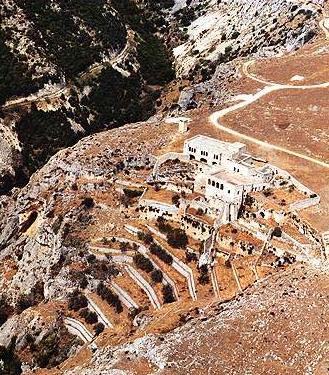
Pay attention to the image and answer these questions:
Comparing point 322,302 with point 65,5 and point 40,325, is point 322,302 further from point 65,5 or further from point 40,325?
point 65,5

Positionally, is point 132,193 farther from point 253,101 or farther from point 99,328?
point 253,101

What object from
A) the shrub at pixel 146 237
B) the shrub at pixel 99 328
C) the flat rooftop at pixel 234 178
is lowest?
the shrub at pixel 99 328

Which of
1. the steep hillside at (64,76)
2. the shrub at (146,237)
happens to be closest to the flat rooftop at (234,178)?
the shrub at (146,237)

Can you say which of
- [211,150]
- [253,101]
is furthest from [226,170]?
[253,101]

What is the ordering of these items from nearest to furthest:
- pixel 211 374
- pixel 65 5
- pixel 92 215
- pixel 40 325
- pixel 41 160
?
pixel 211 374 → pixel 40 325 → pixel 92 215 → pixel 41 160 → pixel 65 5

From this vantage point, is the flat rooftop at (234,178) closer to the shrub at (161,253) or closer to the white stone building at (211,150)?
the white stone building at (211,150)

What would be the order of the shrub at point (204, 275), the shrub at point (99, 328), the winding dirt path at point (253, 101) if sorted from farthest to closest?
the winding dirt path at point (253, 101), the shrub at point (204, 275), the shrub at point (99, 328)

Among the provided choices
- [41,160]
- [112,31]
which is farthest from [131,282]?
[112,31]

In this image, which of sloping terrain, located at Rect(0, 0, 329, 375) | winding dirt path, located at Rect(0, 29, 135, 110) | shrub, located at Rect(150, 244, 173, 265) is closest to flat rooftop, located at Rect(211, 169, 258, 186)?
sloping terrain, located at Rect(0, 0, 329, 375)
